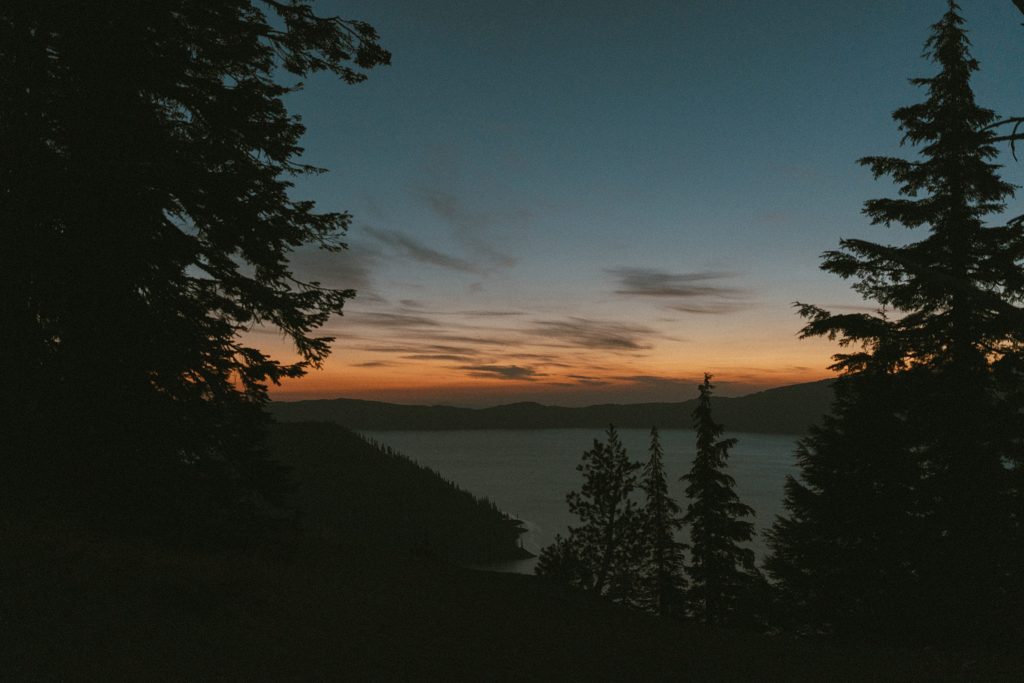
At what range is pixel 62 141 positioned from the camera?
27.0ft

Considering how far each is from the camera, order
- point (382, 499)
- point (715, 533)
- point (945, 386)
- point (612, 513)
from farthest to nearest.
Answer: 1. point (382, 499)
2. point (612, 513)
3. point (715, 533)
4. point (945, 386)

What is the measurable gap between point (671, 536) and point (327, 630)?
96.9 ft

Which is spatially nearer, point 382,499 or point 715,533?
point 715,533

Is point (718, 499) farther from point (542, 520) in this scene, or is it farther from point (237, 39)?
point (542, 520)

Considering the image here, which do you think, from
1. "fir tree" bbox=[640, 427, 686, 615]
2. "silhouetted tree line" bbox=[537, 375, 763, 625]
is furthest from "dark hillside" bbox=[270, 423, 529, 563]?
"fir tree" bbox=[640, 427, 686, 615]

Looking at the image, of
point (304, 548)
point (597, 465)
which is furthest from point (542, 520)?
point (304, 548)

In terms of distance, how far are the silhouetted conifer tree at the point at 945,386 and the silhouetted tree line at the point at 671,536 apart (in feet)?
32.6

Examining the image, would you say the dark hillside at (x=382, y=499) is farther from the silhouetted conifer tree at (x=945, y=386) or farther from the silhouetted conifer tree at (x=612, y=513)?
the silhouetted conifer tree at (x=945, y=386)

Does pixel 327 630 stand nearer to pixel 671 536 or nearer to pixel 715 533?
pixel 715 533

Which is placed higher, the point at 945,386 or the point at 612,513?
the point at 945,386

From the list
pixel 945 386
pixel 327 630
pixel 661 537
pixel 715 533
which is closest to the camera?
pixel 327 630

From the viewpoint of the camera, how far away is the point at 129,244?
8.22 m

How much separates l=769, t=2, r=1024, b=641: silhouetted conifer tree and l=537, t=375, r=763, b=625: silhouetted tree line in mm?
9935

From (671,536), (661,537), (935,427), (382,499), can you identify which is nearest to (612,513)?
(661,537)
